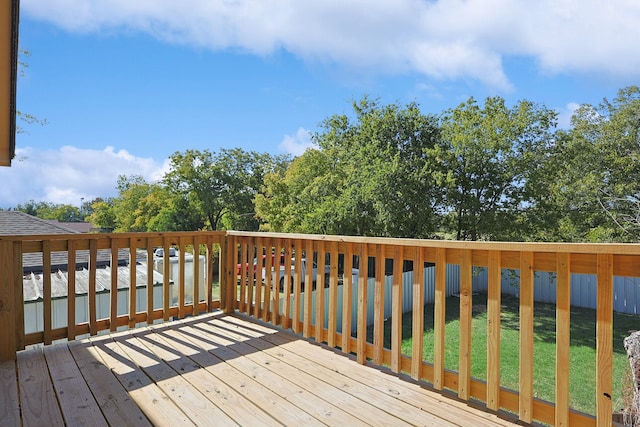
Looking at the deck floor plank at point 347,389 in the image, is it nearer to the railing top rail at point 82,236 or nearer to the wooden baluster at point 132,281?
the wooden baluster at point 132,281

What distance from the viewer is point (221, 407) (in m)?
1.93

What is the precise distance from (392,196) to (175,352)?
8468 mm

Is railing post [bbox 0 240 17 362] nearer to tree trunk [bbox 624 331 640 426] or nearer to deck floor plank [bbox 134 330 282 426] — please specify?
deck floor plank [bbox 134 330 282 426]

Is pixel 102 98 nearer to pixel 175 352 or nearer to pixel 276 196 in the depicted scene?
pixel 276 196

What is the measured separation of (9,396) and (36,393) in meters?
0.13

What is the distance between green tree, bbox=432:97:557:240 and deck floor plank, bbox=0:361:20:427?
32.7 feet

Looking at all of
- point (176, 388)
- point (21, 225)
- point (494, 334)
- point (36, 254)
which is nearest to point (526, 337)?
point (494, 334)

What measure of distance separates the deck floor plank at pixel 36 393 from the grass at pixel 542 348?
200 inches

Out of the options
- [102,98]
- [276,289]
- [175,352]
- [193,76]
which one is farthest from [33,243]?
[102,98]

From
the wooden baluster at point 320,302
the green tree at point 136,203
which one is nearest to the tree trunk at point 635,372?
the wooden baluster at point 320,302

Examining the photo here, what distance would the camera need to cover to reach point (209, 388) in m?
2.16

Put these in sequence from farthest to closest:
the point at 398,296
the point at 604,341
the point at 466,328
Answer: the point at 398,296 < the point at 466,328 < the point at 604,341

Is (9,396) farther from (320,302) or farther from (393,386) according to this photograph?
(393,386)

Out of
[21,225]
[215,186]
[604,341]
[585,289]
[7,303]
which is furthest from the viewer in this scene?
[215,186]
